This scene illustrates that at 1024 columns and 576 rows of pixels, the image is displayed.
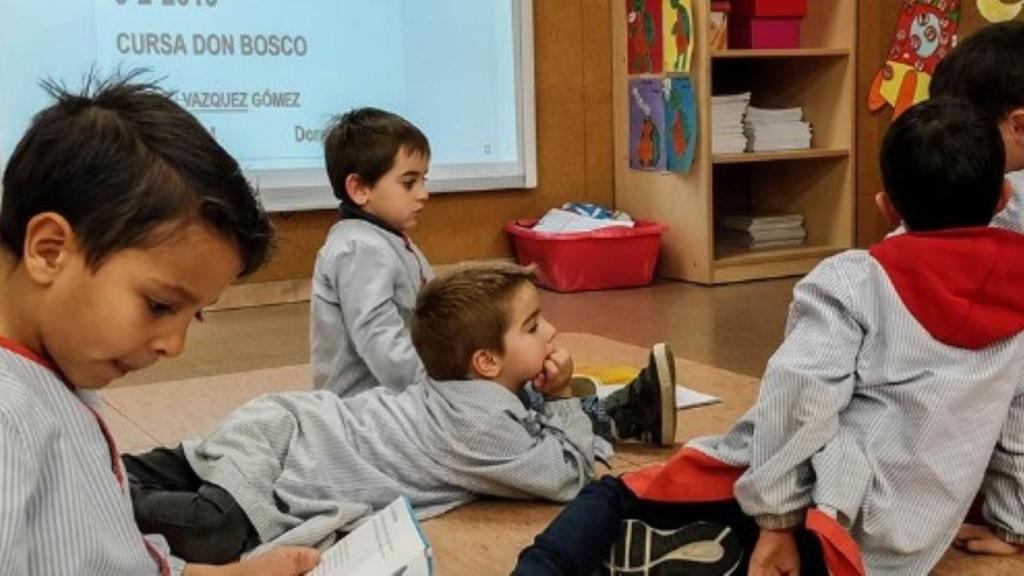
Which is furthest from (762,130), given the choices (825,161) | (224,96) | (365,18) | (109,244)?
(109,244)

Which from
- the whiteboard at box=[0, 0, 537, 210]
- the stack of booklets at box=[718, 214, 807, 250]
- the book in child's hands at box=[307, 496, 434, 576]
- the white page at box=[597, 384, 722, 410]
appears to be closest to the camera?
the book in child's hands at box=[307, 496, 434, 576]

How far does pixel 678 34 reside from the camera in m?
3.24

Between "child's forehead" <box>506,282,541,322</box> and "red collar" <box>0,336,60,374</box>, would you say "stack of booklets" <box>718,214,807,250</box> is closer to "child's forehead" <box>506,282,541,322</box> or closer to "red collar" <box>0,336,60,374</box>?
"child's forehead" <box>506,282,541,322</box>

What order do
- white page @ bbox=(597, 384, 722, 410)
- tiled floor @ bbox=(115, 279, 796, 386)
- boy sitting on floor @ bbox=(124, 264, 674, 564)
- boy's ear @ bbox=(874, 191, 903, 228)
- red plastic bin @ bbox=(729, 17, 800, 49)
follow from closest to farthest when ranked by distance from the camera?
1. boy's ear @ bbox=(874, 191, 903, 228)
2. boy sitting on floor @ bbox=(124, 264, 674, 564)
3. white page @ bbox=(597, 384, 722, 410)
4. tiled floor @ bbox=(115, 279, 796, 386)
5. red plastic bin @ bbox=(729, 17, 800, 49)

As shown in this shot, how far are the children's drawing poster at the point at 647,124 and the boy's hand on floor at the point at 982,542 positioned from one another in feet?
7.11

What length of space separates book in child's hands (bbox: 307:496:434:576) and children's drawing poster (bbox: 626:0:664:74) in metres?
2.35

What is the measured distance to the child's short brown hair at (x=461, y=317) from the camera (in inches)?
58.5

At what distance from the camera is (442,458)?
4.78 ft

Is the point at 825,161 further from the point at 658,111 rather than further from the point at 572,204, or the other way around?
the point at 572,204

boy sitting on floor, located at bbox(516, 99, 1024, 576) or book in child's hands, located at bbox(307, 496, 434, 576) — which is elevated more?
boy sitting on floor, located at bbox(516, 99, 1024, 576)

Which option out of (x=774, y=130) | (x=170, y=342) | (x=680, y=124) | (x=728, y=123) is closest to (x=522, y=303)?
(x=170, y=342)

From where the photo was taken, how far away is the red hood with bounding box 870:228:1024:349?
112cm

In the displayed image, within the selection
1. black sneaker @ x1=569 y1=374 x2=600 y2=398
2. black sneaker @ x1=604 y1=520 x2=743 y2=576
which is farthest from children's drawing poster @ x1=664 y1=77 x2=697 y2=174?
black sneaker @ x1=604 y1=520 x2=743 y2=576

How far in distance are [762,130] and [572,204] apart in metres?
0.61
